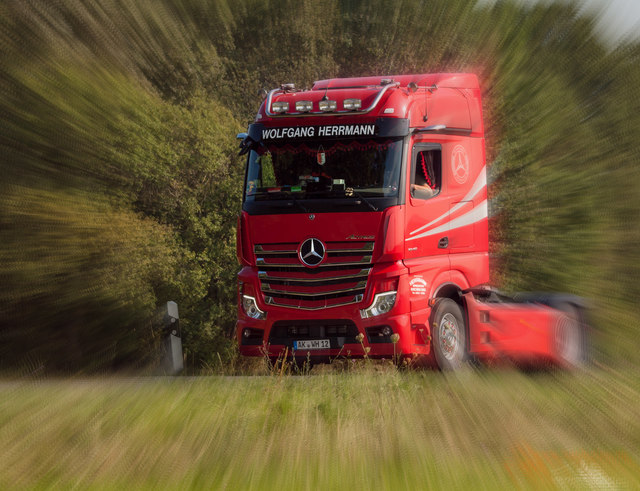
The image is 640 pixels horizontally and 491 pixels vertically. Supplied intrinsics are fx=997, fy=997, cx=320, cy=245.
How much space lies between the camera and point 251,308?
1198cm

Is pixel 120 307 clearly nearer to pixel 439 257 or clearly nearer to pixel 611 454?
pixel 439 257

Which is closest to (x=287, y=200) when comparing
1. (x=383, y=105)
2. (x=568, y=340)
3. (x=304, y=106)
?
(x=304, y=106)

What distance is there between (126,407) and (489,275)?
6.53m

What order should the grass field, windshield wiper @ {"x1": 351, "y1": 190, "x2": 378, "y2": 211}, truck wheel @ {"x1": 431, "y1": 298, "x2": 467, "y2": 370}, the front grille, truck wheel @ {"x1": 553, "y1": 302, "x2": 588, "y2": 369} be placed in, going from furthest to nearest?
truck wheel @ {"x1": 553, "y1": 302, "x2": 588, "y2": 369}
truck wheel @ {"x1": 431, "y1": 298, "x2": 467, "y2": 370}
the front grille
windshield wiper @ {"x1": 351, "y1": 190, "x2": 378, "y2": 211}
the grass field

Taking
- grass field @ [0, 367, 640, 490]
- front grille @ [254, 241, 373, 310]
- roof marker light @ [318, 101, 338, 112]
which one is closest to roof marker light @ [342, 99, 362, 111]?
roof marker light @ [318, 101, 338, 112]

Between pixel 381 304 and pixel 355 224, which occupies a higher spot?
pixel 355 224

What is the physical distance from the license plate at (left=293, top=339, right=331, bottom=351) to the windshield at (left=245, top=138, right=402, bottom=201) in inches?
65.3

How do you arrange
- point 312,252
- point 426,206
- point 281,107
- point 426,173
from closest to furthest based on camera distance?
point 312,252
point 426,206
point 426,173
point 281,107

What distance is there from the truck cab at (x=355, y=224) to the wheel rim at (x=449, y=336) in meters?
0.02

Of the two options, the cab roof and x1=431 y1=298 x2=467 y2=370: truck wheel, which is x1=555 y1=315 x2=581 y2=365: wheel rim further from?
the cab roof

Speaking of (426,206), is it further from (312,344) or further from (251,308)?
(251,308)

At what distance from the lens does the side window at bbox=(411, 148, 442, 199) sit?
37.6 feet

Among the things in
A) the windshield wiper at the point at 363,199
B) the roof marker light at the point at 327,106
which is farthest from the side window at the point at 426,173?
the roof marker light at the point at 327,106

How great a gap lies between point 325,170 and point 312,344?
202cm
